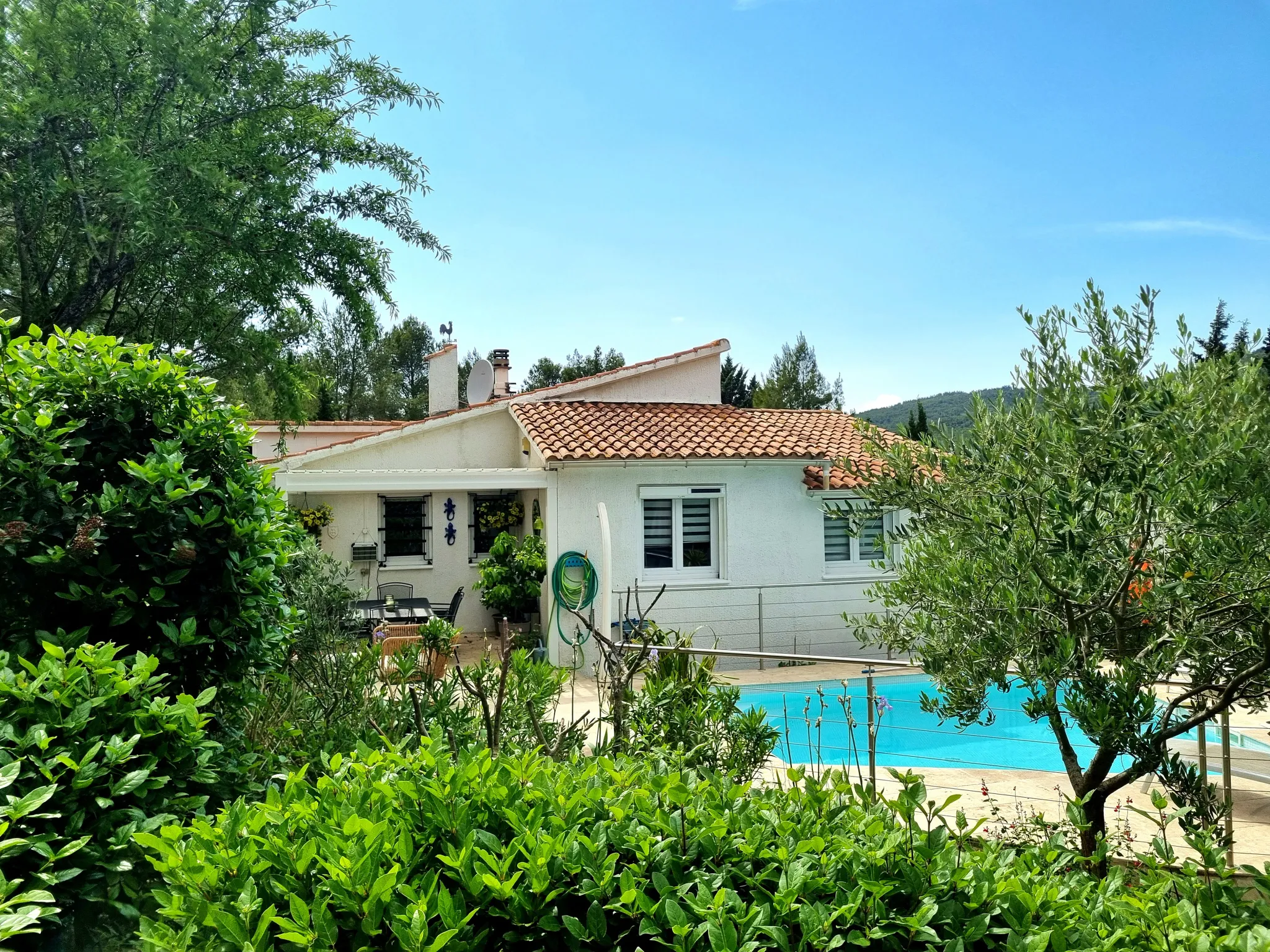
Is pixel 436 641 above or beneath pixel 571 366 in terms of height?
beneath

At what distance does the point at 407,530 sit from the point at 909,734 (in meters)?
12.8

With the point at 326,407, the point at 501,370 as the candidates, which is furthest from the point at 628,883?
the point at 326,407

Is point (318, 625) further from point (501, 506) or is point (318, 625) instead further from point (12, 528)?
point (501, 506)

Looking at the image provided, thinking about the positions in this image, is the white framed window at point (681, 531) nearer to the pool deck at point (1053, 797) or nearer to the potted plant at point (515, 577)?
the potted plant at point (515, 577)

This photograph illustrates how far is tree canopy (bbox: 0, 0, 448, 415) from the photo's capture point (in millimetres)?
10484

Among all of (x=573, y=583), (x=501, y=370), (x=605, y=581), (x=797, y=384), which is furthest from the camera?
(x=797, y=384)

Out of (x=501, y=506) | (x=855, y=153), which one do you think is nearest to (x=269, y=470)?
(x=855, y=153)

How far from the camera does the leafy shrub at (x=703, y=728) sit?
224 inches

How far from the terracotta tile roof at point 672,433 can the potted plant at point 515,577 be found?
2.57 m

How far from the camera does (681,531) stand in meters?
17.9

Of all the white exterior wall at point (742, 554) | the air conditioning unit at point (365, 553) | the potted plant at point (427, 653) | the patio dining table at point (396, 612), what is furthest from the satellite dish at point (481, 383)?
the potted plant at point (427, 653)

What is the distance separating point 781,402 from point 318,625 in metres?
49.7

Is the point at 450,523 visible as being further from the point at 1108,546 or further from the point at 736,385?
the point at 736,385

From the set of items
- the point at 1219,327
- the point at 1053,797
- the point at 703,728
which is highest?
the point at 1219,327
